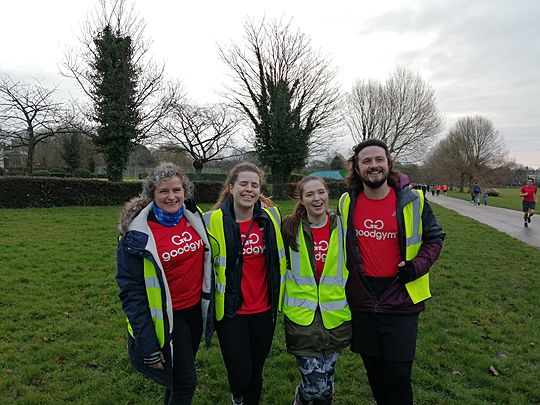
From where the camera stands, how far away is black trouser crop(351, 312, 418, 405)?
2.60 metres

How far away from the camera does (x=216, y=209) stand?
9.66ft

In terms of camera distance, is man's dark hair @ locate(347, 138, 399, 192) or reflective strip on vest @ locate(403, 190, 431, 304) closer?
reflective strip on vest @ locate(403, 190, 431, 304)

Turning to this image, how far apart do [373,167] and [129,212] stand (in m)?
1.72

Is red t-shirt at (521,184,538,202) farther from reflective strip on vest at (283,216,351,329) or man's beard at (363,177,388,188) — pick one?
reflective strip on vest at (283,216,351,329)

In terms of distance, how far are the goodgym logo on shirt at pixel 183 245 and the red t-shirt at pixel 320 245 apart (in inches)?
32.7

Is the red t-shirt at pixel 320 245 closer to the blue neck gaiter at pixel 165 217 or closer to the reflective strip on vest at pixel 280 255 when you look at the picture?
the reflective strip on vest at pixel 280 255

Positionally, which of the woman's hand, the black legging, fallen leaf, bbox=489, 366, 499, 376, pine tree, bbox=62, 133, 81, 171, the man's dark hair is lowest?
fallen leaf, bbox=489, 366, 499, 376

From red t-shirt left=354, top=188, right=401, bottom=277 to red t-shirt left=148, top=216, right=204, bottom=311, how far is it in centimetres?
116

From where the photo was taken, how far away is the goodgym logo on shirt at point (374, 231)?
2652 millimetres

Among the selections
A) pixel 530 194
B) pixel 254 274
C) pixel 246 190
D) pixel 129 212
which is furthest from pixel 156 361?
pixel 530 194

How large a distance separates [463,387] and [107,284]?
18.4 ft

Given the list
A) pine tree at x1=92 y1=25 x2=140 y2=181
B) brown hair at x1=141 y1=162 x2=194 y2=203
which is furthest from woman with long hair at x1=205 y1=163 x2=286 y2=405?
pine tree at x1=92 y1=25 x2=140 y2=181

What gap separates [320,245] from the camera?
2760 mm

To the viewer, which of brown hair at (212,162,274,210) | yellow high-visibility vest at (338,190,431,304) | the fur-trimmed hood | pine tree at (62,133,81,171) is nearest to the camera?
the fur-trimmed hood
